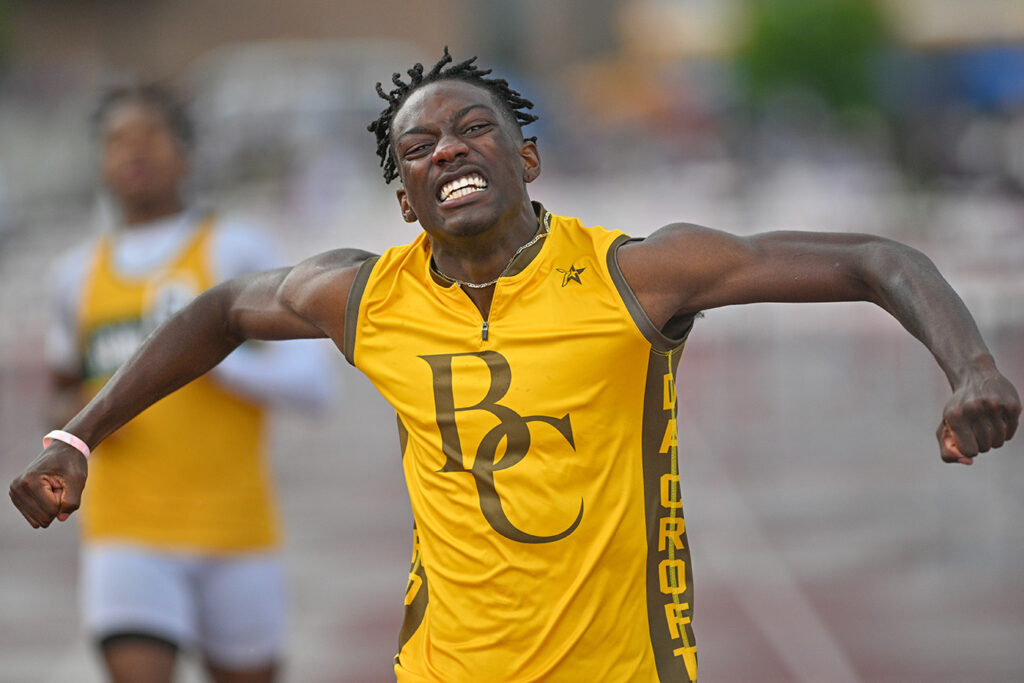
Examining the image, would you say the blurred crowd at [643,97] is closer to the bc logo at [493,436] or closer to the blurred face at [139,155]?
the blurred face at [139,155]

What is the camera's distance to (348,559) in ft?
30.6

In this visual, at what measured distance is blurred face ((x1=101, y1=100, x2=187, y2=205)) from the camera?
202 inches

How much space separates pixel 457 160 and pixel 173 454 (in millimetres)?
2142

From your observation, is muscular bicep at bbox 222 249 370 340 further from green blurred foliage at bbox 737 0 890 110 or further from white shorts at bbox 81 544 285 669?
green blurred foliage at bbox 737 0 890 110

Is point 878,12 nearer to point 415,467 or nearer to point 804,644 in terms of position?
point 804,644

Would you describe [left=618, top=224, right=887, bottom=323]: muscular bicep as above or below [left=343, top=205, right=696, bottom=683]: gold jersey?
above

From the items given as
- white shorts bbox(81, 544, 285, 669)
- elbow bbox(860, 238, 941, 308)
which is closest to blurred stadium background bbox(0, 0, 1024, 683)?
white shorts bbox(81, 544, 285, 669)

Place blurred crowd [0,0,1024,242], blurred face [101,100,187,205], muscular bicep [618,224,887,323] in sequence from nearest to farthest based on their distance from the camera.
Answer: muscular bicep [618,224,887,323]
blurred face [101,100,187,205]
blurred crowd [0,0,1024,242]

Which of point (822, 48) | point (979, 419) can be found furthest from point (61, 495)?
point (822, 48)

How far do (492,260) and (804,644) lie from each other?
474 cm

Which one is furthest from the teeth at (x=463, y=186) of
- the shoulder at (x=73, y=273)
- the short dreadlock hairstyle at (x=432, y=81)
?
the shoulder at (x=73, y=273)

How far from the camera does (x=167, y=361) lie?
3.50 metres

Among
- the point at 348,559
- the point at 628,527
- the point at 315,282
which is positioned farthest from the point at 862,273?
the point at 348,559

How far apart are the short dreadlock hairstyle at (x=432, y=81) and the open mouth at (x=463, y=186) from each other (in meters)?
0.29
